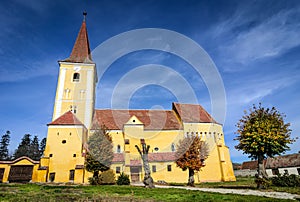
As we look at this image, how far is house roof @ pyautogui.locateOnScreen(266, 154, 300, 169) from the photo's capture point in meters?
42.5

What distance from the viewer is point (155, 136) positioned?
3597 cm

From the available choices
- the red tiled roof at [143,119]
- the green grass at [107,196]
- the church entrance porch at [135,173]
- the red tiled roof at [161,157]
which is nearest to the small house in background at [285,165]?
the red tiled roof at [143,119]

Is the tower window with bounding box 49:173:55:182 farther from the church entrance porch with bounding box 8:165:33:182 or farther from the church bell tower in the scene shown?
the church bell tower

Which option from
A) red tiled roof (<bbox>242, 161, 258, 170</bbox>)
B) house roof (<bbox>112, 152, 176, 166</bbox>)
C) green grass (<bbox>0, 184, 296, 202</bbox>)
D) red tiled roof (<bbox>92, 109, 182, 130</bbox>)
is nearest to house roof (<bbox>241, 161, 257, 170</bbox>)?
red tiled roof (<bbox>242, 161, 258, 170</bbox>)

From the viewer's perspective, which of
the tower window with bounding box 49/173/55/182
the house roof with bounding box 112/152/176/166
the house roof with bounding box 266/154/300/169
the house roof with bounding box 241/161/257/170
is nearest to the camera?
the tower window with bounding box 49/173/55/182

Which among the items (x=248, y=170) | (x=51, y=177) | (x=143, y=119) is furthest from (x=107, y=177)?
(x=248, y=170)

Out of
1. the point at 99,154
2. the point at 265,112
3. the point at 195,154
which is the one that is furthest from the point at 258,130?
the point at 99,154

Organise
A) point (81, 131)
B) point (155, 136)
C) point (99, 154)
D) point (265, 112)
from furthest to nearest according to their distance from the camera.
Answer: point (155, 136), point (81, 131), point (99, 154), point (265, 112)

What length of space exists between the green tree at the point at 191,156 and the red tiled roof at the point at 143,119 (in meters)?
12.2

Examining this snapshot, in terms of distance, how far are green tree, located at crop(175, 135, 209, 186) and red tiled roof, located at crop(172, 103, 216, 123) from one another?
499 inches

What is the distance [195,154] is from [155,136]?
1319 centimetres

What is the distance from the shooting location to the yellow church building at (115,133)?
90.5 feet

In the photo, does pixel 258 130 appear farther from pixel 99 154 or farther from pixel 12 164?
pixel 12 164

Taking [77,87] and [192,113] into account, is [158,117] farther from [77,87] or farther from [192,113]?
[77,87]
